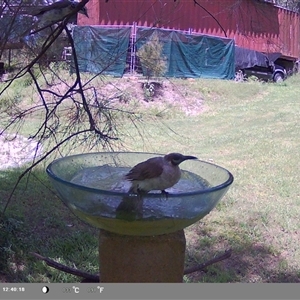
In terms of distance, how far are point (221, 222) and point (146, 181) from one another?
2335mm

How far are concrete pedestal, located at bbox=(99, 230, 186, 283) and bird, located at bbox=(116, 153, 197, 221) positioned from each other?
0.18 m

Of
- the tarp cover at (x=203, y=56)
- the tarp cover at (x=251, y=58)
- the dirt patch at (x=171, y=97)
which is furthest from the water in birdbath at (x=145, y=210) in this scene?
the tarp cover at (x=251, y=58)

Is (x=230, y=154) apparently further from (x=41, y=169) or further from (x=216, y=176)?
(x=216, y=176)

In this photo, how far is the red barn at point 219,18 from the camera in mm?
2870

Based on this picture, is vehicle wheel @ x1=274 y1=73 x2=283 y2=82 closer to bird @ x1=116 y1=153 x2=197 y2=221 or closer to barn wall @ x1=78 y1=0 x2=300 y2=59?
barn wall @ x1=78 y1=0 x2=300 y2=59

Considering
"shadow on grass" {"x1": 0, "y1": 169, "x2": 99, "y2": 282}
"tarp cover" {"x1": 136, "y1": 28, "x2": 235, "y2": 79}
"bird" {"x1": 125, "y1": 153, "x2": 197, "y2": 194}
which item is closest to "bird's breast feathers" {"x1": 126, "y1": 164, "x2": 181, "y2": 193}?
"bird" {"x1": 125, "y1": 153, "x2": 197, "y2": 194}

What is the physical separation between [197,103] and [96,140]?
24.7 feet

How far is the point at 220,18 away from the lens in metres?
10.5

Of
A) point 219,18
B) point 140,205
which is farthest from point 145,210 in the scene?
point 219,18

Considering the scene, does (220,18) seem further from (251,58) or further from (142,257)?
(142,257)

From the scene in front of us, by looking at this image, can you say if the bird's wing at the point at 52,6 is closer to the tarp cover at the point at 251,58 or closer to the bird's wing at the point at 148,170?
the bird's wing at the point at 148,170

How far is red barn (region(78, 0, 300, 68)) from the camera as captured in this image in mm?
2870

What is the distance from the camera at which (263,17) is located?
280cm

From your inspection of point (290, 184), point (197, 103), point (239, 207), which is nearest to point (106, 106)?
point (239, 207)
